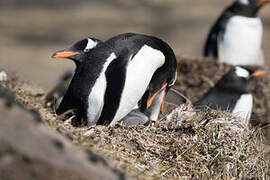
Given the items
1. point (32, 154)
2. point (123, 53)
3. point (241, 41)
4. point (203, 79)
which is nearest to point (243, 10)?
point (241, 41)

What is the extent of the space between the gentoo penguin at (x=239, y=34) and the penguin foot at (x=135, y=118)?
14.8 feet

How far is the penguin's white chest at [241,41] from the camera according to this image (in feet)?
26.2

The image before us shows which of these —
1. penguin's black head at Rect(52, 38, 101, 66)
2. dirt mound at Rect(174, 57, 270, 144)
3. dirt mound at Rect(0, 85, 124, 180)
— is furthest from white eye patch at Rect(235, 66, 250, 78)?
dirt mound at Rect(0, 85, 124, 180)

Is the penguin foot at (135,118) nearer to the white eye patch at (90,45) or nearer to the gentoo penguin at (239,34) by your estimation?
the white eye patch at (90,45)

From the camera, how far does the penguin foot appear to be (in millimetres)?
3645

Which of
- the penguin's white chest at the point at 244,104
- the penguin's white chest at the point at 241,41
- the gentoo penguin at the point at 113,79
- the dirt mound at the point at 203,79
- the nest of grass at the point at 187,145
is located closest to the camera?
the nest of grass at the point at 187,145

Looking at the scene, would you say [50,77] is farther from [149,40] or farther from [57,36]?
[149,40]

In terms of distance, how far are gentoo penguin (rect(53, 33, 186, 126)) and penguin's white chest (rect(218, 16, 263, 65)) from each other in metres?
4.70

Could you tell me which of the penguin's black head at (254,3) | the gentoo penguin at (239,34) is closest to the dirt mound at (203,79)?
the gentoo penguin at (239,34)

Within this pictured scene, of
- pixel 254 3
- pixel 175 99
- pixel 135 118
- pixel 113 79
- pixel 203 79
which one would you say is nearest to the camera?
pixel 113 79

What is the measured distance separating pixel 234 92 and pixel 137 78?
2.46 metres

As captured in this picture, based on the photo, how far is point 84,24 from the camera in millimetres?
17984

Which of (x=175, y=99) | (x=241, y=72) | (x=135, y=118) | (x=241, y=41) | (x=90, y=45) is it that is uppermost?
(x=90, y=45)

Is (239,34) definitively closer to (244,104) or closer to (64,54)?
(244,104)
